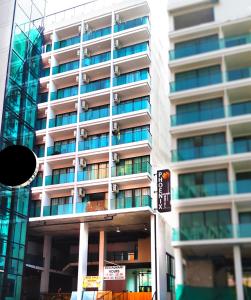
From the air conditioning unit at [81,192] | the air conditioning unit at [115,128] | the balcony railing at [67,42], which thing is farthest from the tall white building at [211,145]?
the balcony railing at [67,42]

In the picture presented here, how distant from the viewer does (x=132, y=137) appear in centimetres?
677

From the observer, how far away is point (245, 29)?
1.72 m

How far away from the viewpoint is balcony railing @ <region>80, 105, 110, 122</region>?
714cm

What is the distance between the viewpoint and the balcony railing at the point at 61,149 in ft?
23.5

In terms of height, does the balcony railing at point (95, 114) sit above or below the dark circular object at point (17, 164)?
above

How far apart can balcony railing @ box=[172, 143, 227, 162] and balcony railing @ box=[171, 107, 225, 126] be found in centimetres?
11

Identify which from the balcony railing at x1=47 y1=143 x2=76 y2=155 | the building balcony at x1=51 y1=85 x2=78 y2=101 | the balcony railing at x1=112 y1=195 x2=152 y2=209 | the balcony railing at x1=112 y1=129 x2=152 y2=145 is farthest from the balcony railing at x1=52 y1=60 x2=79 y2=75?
the balcony railing at x1=112 y1=195 x2=152 y2=209

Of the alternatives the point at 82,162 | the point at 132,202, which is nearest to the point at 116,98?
the point at 82,162

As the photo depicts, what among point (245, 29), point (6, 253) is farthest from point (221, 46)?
point (6, 253)

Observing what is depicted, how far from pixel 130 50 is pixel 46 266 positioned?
12.5ft

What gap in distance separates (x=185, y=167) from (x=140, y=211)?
188 inches

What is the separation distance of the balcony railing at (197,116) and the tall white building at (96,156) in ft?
15.0

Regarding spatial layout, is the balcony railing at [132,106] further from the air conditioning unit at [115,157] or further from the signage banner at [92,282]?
the signage banner at [92,282]

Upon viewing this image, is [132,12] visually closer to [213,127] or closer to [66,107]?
[66,107]
